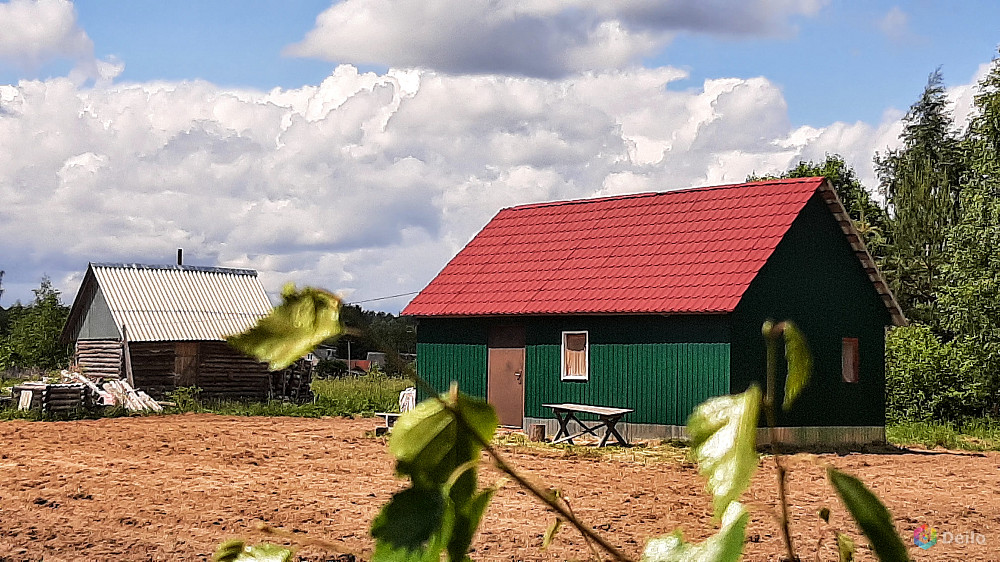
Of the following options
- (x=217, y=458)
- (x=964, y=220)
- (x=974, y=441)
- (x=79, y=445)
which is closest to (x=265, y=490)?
(x=217, y=458)

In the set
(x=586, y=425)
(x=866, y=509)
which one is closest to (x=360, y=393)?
(x=586, y=425)

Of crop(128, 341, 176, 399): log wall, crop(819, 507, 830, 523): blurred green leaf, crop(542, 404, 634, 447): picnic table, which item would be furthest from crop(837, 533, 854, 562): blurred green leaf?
crop(128, 341, 176, 399): log wall

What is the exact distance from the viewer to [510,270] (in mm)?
23938

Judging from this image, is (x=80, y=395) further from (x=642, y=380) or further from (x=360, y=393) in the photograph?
(x=642, y=380)

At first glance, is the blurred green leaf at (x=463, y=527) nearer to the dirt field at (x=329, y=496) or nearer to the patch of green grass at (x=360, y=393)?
the dirt field at (x=329, y=496)

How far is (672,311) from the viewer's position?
2002cm

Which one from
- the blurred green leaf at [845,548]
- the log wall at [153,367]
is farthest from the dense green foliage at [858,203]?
the blurred green leaf at [845,548]

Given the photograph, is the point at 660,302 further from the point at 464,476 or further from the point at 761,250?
the point at 464,476

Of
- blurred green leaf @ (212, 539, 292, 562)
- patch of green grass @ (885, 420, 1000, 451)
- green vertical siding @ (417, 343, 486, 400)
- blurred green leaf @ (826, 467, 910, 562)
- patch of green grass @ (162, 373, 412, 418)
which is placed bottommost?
patch of green grass @ (885, 420, 1000, 451)

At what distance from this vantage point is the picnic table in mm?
19578

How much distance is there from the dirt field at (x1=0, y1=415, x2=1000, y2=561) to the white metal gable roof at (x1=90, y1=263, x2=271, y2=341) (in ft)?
33.4

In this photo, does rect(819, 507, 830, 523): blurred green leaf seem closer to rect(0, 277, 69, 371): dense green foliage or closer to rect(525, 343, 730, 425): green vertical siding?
rect(525, 343, 730, 425): green vertical siding

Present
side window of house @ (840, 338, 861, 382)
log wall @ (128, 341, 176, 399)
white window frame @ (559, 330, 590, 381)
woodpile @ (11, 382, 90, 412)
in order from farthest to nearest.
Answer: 1. log wall @ (128, 341, 176, 399)
2. woodpile @ (11, 382, 90, 412)
3. side window of house @ (840, 338, 861, 382)
4. white window frame @ (559, 330, 590, 381)

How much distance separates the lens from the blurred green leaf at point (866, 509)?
0.57m
